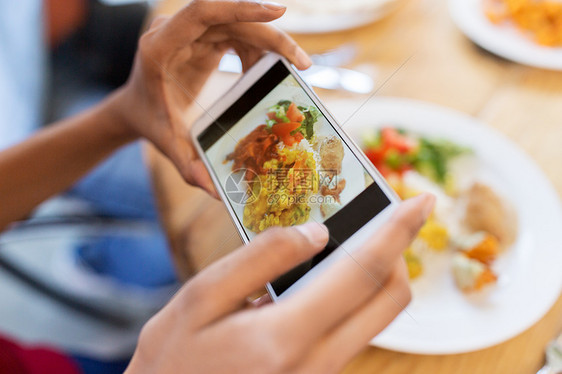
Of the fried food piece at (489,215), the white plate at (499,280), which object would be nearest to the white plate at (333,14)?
the white plate at (499,280)

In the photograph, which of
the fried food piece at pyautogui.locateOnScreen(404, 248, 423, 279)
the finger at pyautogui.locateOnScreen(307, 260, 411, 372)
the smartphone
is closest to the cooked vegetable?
the smartphone

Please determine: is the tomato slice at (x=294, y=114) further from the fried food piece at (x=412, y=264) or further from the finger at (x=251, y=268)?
the fried food piece at (x=412, y=264)

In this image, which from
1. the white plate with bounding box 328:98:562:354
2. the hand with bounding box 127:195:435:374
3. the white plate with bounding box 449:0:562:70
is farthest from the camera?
the white plate with bounding box 449:0:562:70

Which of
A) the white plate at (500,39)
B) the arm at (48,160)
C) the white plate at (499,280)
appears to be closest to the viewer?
the white plate at (499,280)

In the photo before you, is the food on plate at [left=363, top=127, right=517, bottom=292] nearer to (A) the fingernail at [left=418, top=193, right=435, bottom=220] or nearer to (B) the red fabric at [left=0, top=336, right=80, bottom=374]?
(A) the fingernail at [left=418, top=193, right=435, bottom=220]

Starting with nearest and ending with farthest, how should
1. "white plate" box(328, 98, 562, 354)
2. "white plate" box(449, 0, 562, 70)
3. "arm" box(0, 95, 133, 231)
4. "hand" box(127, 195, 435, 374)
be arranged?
"hand" box(127, 195, 435, 374), "white plate" box(328, 98, 562, 354), "arm" box(0, 95, 133, 231), "white plate" box(449, 0, 562, 70)

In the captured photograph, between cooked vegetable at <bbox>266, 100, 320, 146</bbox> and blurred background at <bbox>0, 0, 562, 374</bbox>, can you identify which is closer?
cooked vegetable at <bbox>266, 100, 320, 146</bbox>
